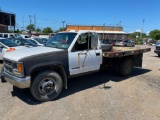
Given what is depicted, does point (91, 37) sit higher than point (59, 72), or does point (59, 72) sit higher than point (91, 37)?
point (91, 37)

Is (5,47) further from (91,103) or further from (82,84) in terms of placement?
(91,103)

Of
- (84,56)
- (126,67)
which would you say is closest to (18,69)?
(84,56)

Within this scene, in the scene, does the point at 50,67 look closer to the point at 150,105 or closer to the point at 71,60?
the point at 71,60

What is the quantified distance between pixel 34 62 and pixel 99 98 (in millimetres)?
2229

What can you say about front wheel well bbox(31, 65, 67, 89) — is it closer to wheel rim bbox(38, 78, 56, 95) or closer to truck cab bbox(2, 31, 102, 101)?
truck cab bbox(2, 31, 102, 101)

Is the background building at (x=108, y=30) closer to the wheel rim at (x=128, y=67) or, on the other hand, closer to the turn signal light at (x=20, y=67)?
the wheel rim at (x=128, y=67)

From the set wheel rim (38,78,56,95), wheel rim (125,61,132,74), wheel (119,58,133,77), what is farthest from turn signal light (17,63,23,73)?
wheel rim (125,61,132,74)

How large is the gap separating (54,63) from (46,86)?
2.29ft

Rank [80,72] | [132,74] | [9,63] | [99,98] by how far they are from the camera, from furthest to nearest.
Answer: [132,74], [80,72], [99,98], [9,63]

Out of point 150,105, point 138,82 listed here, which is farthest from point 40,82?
point 138,82

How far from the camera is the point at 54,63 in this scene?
5414 millimetres

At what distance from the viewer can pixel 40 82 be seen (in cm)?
532

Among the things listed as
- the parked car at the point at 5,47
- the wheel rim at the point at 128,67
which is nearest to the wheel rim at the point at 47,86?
the wheel rim at the point at 128,67

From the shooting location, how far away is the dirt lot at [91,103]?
463 centimetres
